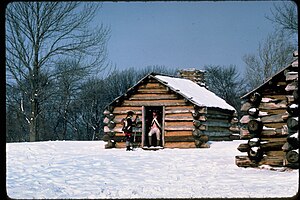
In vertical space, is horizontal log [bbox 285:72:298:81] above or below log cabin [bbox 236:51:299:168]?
above

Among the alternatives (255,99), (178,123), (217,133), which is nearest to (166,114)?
(178,123)

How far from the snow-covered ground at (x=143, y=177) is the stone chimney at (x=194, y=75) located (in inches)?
514

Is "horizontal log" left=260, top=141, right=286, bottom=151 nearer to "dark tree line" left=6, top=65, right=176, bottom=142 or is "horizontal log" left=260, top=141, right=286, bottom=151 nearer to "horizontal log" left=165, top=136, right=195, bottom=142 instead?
"horizontal log" left=165, top=136, right=195, bottom=142

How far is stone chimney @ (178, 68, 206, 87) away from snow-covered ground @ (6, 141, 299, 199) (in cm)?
1306

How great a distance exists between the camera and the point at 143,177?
39.7 ft

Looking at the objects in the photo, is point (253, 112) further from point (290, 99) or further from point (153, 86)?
point (153, 86)

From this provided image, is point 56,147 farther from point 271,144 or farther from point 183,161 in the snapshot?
point 271,144

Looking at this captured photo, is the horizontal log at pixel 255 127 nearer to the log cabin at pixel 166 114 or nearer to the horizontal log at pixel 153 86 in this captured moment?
the log cabin at pixel 166 114

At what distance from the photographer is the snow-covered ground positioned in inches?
373

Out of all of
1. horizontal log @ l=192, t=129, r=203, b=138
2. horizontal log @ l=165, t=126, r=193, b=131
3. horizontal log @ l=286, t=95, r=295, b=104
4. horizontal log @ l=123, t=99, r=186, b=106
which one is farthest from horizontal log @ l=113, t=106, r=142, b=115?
horizontal log @ l=286, t=95, r=295, b=104

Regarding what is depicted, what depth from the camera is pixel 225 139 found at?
26547 millimetres

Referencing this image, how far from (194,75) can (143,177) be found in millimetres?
18949

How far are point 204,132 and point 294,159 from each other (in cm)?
987
